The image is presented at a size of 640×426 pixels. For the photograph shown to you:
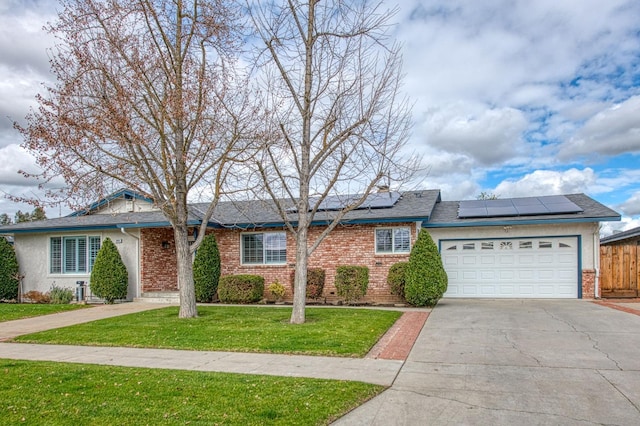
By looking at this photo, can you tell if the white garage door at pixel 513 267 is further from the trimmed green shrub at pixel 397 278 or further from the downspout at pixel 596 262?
the trimmed green shrub at pixel 397 278

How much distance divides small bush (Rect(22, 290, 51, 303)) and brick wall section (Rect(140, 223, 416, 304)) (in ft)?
12.5

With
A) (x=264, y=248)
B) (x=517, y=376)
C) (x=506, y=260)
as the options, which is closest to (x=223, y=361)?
(x=517, y=376)

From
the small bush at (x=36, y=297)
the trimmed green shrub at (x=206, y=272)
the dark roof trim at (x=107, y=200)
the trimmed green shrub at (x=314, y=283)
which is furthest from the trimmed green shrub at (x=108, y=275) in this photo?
the trimmed green shrub at (x=314, y=283)

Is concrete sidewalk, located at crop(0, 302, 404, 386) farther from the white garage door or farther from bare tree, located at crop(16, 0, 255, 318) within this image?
the white garage door

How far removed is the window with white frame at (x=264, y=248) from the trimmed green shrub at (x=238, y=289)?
1.33m

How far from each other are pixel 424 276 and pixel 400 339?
186 inches

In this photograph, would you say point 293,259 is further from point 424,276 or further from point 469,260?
point 469,260

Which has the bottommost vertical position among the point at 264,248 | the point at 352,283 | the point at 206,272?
the point at 352,283

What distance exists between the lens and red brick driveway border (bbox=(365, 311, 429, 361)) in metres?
7.43

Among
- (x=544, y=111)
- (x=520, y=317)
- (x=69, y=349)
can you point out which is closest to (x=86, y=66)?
(x=69, y=349)

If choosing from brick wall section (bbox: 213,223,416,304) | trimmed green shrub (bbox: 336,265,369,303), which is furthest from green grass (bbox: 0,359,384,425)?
brick wall section (bbox: 213,223,416,304)

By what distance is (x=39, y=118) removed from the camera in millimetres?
10078

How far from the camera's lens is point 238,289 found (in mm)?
15203

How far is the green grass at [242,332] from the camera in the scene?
8047mm
